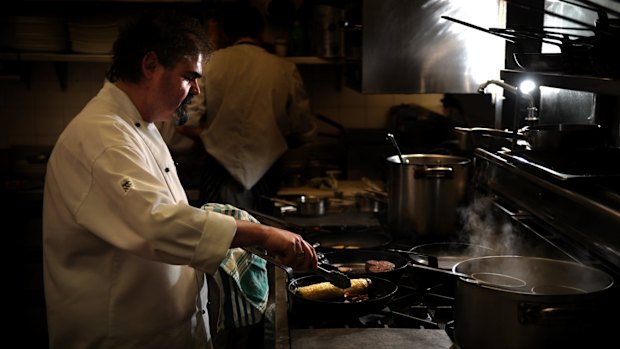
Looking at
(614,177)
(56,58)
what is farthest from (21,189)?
(614,177)

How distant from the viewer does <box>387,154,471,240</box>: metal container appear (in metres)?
2.74

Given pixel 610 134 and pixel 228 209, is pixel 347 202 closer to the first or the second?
pixel 228 209

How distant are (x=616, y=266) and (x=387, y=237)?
134 centimetres

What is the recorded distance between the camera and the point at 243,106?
414 cm

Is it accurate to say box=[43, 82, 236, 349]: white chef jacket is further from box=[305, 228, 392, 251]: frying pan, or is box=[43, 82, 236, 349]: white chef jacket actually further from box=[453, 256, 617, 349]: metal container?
box=[305, 228, 392, 251]: frying pan

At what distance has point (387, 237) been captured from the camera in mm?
2787

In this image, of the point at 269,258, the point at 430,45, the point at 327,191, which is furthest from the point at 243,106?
the point at 269,258

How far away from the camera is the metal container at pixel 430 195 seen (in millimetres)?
2742

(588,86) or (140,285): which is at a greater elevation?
(588,86)

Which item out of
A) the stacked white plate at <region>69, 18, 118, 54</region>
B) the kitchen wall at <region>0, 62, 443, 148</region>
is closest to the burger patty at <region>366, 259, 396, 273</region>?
the kitchen wall at <region>0, 62, 443, 148</region>

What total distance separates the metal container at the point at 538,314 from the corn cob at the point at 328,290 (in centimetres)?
45

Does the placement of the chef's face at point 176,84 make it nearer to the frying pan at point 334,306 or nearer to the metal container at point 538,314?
the frying pan at point 334,306

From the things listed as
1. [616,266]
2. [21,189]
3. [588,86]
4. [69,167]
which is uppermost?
[588,86]

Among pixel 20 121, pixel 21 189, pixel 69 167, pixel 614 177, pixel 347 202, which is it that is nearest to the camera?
pixel 614 177
